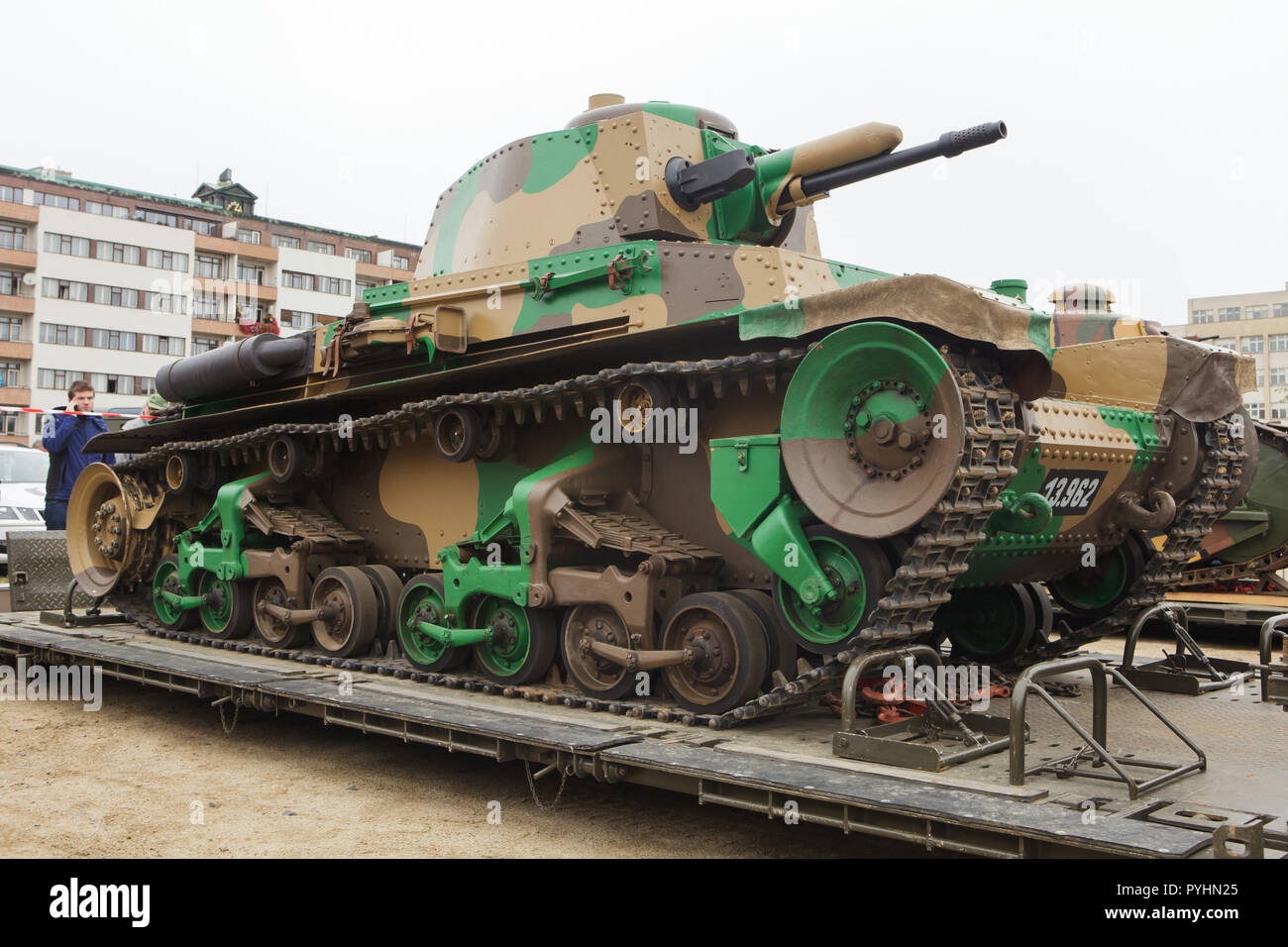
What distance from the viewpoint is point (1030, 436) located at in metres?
6.73

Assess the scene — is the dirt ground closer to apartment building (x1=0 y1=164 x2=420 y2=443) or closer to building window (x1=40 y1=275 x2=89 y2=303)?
apartment building (x1=0 y1=164 x2=420 y2=443)

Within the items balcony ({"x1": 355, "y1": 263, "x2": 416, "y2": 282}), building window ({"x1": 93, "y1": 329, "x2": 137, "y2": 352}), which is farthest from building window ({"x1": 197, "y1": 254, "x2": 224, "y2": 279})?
balcony ({"x1": 355, "y1": 263, "x2": 416, "y2": 282})

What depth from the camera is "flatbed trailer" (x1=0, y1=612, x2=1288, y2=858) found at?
482 centimetres

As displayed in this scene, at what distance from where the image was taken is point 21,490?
1922 cm

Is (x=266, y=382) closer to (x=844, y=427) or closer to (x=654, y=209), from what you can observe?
(x=654, y=209)

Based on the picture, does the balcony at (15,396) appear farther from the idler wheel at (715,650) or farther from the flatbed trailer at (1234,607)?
the idler wheel at (715,650)

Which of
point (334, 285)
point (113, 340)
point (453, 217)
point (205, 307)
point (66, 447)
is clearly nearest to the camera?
point (453, 217)

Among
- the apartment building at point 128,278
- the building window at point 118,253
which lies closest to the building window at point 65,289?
the apartment building at point 128,278

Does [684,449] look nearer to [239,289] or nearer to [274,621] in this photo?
[274,621]

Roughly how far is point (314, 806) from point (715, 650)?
2542mm

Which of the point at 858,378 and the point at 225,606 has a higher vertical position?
the point at 858,378

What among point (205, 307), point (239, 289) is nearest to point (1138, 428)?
point (239, 289)

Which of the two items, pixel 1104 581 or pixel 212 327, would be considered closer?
pixel 1104 581

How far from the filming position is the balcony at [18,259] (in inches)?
2267
